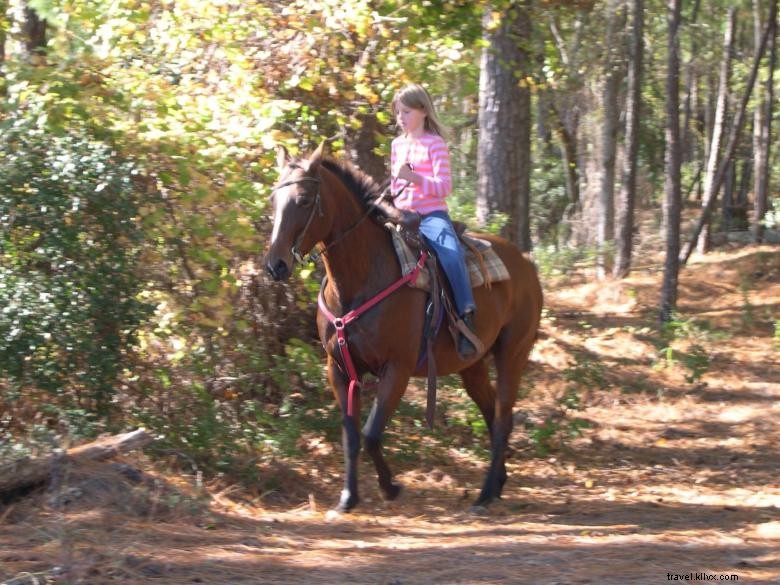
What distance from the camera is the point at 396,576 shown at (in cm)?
572

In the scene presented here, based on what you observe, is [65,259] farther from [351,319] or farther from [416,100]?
[416,100]

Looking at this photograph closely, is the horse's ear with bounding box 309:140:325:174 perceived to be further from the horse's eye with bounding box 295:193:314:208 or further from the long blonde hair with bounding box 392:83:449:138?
the long blonde hair with bounding box 392:83:449:138

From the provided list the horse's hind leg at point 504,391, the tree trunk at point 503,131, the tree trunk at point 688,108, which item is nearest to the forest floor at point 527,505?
Result: the horse's hind leg at point 504,391

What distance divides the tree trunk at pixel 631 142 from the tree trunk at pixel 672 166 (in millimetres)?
2032

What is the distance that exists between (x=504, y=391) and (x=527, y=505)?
1026 millimetres

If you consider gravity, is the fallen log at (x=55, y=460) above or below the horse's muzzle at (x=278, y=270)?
below

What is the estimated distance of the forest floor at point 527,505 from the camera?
5750 mm

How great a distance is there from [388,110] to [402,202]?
7.47 feet

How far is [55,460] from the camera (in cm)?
658

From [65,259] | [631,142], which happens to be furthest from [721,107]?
[65,259]

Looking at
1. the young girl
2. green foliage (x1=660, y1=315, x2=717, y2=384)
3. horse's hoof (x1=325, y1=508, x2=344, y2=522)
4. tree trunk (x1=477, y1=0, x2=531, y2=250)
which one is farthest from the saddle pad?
green foliage (x1=660, y1=315, x2=717, y2=384)

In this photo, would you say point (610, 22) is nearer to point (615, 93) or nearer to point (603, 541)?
point (615, 93)

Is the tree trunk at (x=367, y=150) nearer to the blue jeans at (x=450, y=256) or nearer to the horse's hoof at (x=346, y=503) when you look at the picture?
the blue jeans at (x=450, y=256)

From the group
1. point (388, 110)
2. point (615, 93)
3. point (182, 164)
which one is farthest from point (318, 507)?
point (615, 93)
